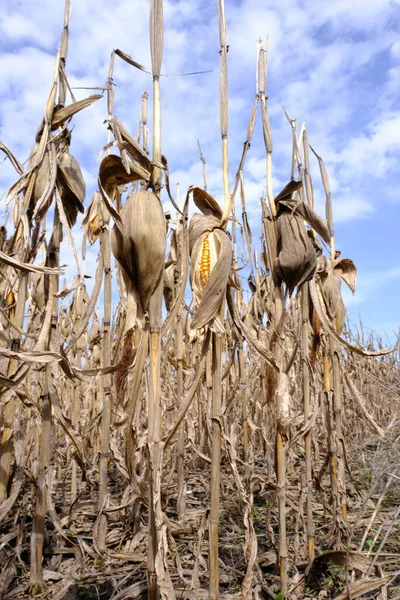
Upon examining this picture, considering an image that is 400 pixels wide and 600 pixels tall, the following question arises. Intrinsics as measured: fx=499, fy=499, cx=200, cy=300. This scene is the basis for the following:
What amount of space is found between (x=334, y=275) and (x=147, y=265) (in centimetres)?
149

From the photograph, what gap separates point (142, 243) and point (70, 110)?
34.2 inches

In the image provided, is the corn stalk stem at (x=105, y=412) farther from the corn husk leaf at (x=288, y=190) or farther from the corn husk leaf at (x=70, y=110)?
the corn husk leaf at (x=288, y=190)

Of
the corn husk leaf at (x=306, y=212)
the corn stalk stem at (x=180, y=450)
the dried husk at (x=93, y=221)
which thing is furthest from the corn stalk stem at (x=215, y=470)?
the dried husk at (x=93, y=221)

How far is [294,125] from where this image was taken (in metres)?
2.21

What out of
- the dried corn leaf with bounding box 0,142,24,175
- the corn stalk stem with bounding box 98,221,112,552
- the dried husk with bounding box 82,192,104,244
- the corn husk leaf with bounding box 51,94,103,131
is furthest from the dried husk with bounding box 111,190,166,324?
the dried husk with bounding box 82,192,104,244

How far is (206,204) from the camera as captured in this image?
1557 mm

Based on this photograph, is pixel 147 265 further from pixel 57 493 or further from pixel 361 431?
pixel 361 431

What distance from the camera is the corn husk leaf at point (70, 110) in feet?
5.72

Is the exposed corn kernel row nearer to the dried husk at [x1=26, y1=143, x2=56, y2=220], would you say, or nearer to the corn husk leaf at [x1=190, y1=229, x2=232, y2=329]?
the corn husk leaf at [x1=190, y1=229, x2=232, y2=329]

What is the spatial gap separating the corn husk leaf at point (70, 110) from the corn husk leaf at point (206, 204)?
21.9 inches

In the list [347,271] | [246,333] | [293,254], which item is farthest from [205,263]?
[347,271]

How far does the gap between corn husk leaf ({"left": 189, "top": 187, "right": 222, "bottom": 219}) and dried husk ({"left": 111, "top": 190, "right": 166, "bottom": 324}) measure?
0.35m

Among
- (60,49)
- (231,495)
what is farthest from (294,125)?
(231,495)

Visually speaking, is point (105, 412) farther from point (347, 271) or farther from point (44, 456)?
point (347, 271)
